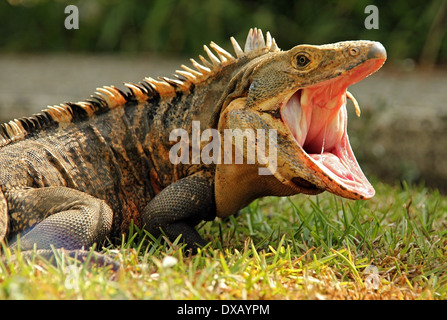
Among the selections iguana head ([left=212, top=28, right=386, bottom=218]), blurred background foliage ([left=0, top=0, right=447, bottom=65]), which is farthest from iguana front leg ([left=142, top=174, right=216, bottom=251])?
blurred background foliage ([left=0, top=0, right=447, bottom=65])

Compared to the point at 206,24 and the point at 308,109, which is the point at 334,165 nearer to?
the point at 308,109

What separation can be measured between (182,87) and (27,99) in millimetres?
3995

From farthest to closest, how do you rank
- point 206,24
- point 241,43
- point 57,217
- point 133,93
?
point 206,24, point 241,43, point 133,93, point 57,217

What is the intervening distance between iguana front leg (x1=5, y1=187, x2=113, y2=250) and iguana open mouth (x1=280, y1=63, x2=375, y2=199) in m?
1.27

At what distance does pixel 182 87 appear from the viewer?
4168 millimetres

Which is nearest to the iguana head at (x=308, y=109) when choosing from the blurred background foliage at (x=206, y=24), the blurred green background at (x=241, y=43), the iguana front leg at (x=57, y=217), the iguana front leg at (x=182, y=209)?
the iguana front leg at (x=182, y=209)

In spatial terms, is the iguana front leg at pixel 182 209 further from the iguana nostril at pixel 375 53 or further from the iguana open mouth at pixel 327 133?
the iguana nostril at pixel 375 53

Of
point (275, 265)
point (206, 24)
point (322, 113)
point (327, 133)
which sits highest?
point (206, 24)

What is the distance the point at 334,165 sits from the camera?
3.79 m

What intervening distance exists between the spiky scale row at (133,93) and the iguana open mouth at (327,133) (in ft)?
1.76

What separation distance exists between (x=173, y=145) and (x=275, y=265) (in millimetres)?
1124

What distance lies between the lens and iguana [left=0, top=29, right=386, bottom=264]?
144 inches

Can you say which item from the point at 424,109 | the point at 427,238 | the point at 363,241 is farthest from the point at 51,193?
the point at 424,109

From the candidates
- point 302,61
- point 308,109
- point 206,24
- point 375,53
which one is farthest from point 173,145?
point 206,24
